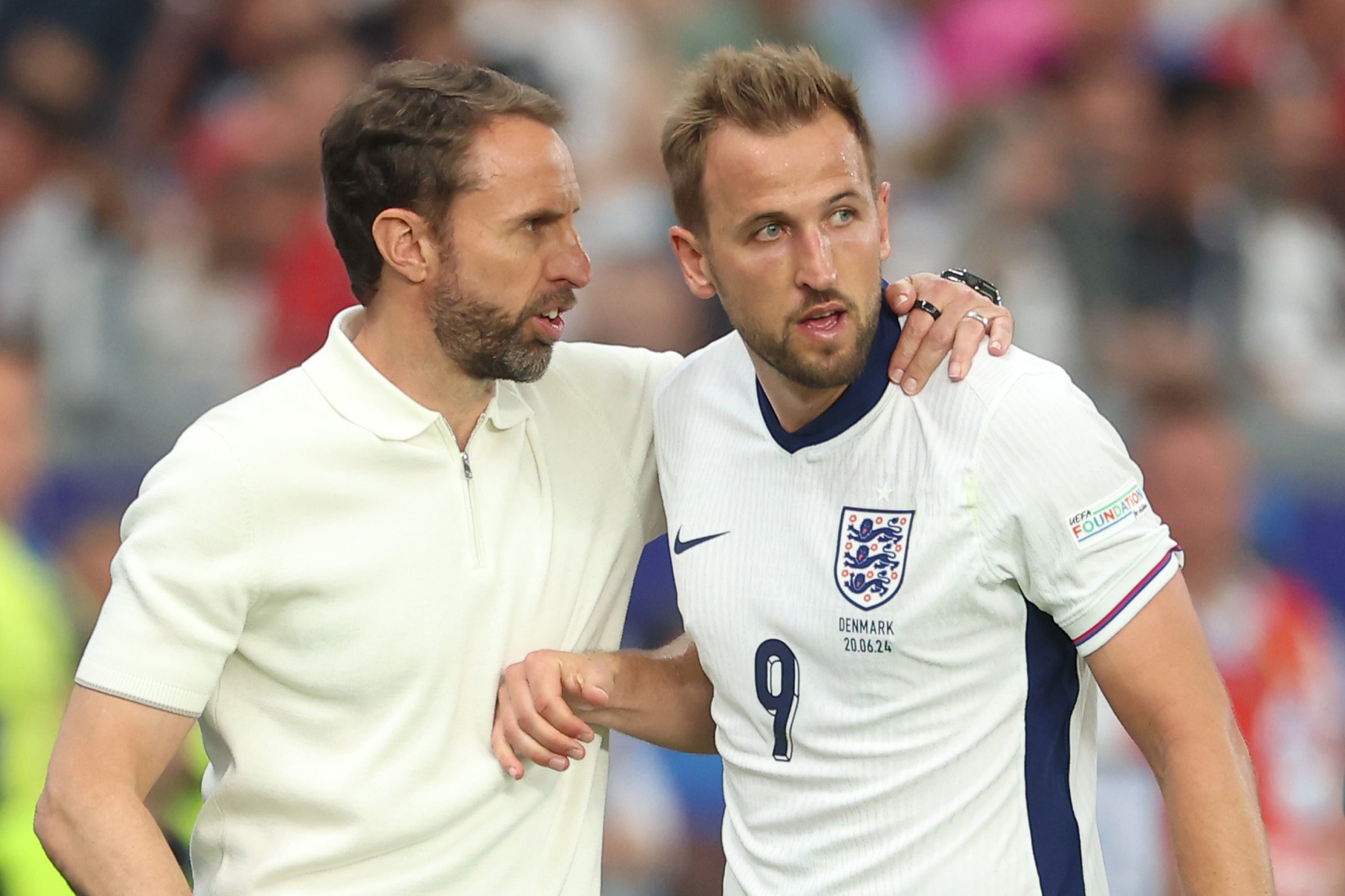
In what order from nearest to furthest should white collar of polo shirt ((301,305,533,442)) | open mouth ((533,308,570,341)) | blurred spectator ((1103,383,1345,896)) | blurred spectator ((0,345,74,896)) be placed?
1. white collar of polo shirt ((301,305,533,442))
2. open mouth ((533,308,570,341))
3. blurred spectator ((0,345,74,896))
4. blurred spectator ((1103,383,1345,896))

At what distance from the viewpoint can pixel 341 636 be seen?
2592 mm

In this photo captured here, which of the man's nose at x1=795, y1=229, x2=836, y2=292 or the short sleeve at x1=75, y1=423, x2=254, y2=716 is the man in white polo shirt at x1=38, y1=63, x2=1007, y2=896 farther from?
the man's nose at x1=795, y1=229, x2=836, y2=292

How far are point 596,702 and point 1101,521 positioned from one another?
90 cm

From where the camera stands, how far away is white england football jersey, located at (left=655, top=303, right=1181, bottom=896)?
7.59ft

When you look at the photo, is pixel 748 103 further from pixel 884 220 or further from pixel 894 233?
pixel 894 233

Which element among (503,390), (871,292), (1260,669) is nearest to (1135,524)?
(871,292)

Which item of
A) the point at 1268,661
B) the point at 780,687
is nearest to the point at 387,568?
the point at 780,687

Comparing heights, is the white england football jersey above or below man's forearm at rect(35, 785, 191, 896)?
above

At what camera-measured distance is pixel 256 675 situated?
2604 millimetres

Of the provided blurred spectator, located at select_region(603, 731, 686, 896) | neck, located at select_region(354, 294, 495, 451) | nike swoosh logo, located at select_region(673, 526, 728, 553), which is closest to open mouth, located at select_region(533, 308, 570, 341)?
neck, located at select_region(354, 294, 495, 451)

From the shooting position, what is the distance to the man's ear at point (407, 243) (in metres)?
2.79

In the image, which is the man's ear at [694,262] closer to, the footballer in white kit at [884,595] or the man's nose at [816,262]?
the footballer in white kit at [884,595]

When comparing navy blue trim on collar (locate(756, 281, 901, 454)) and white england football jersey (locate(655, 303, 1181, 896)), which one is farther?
navy blue trim on collar (locate(756, 281, 901, 454))

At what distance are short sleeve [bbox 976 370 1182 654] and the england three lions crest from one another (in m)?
0.14
